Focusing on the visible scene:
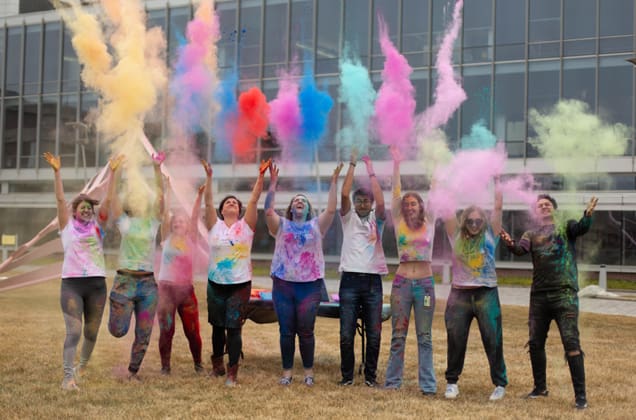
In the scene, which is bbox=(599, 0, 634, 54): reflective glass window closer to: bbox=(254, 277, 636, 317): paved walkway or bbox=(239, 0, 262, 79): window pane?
bbox=(254, 277, 636, 317): paved walkway

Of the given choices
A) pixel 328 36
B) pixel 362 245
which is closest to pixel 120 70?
pixel 362 245

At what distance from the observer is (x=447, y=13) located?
72.4 ft

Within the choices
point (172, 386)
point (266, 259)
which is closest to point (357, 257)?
point (172, 386)

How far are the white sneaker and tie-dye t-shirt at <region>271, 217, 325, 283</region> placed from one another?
1.57 m

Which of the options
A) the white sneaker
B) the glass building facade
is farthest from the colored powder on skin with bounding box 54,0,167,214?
the glass building facade

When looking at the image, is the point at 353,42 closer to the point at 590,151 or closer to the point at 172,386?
the point at 590,151

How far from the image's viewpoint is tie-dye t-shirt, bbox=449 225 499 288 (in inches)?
274

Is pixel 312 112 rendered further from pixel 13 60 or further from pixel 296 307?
pixel 13 60

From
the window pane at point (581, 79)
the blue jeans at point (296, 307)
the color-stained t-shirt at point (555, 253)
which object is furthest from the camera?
the window pane at point (581, 79)

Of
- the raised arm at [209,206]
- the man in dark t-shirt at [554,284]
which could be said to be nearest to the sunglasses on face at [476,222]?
the man in dark t-shirt at [554,284]

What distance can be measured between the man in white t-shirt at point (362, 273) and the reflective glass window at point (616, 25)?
17077mm

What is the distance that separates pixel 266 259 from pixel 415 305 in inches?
769

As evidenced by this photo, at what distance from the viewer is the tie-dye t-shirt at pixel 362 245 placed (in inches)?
289

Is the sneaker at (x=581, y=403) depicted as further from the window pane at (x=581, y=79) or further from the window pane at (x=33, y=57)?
the window pane at (x=33, y=57)
